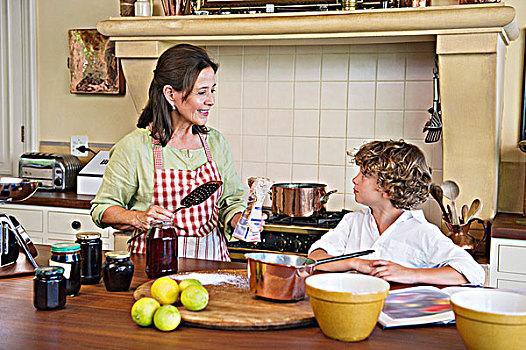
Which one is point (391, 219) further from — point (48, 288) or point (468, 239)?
point (48, 288)

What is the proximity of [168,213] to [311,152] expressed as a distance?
1631 millimetres

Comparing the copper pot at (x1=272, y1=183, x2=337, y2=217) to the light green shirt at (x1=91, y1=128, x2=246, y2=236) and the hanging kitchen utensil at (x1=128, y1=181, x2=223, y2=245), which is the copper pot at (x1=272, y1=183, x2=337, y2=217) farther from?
the hanging kitchen utensil at (x1=128, y1=181, x2=223, y2=245)

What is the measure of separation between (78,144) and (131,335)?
2.75 meters

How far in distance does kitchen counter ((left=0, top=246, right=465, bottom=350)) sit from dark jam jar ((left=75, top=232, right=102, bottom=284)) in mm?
176

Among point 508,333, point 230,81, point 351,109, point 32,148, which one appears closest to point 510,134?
point 351,109

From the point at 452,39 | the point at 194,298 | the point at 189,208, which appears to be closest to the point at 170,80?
the point at 189,208

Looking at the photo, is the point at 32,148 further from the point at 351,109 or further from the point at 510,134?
the point at 510,134

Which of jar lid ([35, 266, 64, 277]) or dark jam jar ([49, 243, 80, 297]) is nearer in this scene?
jar lid ([35, 266, 64, 277])

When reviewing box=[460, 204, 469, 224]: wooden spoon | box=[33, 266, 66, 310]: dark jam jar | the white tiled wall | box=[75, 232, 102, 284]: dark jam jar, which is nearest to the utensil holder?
box=[460, 204, 469, 224]: wooden spoon

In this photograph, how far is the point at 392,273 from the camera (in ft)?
5.38

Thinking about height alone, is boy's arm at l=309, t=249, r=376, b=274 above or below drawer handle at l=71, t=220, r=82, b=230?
above

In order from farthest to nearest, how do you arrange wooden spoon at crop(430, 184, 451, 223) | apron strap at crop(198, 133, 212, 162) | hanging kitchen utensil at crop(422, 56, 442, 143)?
hanging kitchen utensil at crop(422, 56, 442, 143) → wooden spoon at crop(430, 184, 451, 223) → apron strap at crop(198, 133, 212, 162)

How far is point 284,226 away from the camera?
2.88 metres

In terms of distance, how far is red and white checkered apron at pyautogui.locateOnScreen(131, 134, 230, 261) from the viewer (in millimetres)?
2246
